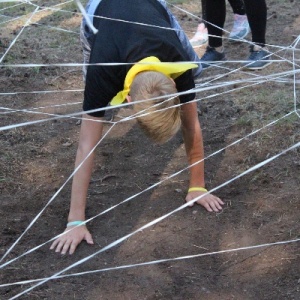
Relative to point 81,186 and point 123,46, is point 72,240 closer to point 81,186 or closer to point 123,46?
point 81,186

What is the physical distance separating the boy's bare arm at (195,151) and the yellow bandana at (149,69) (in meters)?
0.33

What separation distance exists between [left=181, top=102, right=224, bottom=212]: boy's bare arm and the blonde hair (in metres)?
0.42

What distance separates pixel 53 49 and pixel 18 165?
150cm

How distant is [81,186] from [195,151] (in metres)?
0.43

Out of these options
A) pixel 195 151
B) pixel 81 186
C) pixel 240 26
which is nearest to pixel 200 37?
pixel 240 26

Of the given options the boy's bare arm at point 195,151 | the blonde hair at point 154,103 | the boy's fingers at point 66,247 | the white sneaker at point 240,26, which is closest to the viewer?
the blonde hair at point 154,103

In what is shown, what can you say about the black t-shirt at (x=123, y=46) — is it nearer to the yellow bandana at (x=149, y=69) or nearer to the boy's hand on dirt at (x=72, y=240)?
the yellow bandana at (x=149, y=69)

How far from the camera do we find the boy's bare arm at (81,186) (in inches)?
79.0

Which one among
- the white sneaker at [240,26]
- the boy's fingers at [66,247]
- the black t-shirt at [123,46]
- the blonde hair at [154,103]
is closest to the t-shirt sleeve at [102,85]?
the black t-shirt at [123,46]

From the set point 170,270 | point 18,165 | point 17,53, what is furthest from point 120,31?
point 17,53

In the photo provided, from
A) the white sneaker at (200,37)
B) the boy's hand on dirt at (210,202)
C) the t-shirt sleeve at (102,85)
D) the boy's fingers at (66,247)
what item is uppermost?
the t-shirt sleeve at (102,85)

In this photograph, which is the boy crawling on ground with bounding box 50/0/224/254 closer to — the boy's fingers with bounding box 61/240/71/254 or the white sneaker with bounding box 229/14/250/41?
the boy's fingers with bounding box 61/240/71/254

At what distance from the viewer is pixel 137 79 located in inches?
67.0

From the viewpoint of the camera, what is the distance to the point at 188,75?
6.56 feet
